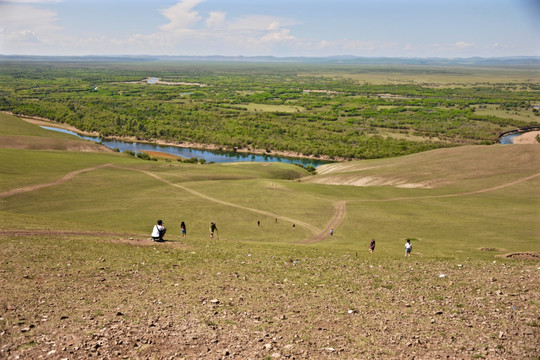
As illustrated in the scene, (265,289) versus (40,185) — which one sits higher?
(265,289)

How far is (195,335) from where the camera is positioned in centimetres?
1531

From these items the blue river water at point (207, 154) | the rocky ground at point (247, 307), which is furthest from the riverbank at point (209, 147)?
the rocky ground at point (247, 307)

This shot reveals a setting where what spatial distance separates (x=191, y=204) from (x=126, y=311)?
43240 millimetres

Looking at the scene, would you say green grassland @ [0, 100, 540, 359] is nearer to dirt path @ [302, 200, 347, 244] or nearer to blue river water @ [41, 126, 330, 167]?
dirt path @ [302, 200, 347, 244]

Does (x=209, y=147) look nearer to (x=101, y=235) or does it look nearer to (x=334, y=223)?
(x=334, y=223)

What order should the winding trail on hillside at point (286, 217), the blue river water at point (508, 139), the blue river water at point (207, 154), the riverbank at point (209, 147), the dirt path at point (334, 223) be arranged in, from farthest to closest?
the blue river water at point (508, 139)
the riverbank at point (209, 147)
the blue river water at point (207, 154)
the winding trail on hillside at point (286, 217)
the dirt path at point (334, 223)

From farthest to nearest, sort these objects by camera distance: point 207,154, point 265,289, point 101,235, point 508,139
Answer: point 508,139 → point 207,154 → point 101,235 → point 265,289

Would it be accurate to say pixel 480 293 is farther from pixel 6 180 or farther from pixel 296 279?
pixel 6 180

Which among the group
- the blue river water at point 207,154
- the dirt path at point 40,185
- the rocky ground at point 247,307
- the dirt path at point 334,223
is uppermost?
the rocky ground at point 247,307

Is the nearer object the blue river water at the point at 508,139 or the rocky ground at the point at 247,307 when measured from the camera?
the rocky ground at the point at 247,307

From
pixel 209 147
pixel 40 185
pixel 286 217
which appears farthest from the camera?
pixel 209 147

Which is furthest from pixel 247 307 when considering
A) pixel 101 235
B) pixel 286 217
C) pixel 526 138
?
pixel 526 138

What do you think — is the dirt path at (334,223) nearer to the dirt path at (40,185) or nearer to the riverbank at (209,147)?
the dirt path at (40,185)

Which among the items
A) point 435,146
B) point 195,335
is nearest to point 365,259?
point 195,335
